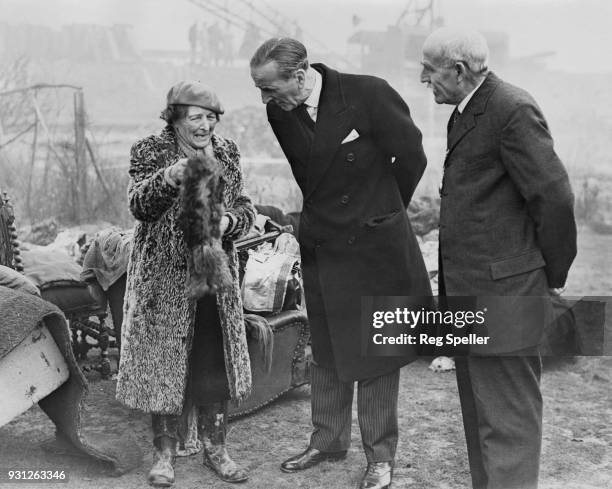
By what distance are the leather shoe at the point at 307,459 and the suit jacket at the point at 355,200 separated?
0.52 m

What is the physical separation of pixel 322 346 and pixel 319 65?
4.40 ft

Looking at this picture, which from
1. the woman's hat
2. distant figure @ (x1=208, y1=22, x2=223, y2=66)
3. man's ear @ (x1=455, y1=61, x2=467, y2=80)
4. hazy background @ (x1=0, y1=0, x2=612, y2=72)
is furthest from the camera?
distant figure @ (x1=208, y1=22, x2=223, y2=66)

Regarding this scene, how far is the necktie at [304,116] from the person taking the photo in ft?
11.0

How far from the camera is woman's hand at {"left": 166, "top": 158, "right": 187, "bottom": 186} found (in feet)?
9.83

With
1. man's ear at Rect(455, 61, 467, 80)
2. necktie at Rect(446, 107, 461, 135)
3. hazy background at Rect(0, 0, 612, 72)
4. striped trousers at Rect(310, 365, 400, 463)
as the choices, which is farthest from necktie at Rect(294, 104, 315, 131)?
hazy background at Rect(0, 0, 612, 72)

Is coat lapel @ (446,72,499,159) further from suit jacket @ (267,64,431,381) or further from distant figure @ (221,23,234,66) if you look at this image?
distant figure @ (221,23,234,66)

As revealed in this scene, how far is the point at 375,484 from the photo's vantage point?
340 centimetres

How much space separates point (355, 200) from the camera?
3.35 m

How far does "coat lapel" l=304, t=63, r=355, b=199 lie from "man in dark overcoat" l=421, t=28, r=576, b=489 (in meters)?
→ 0.52

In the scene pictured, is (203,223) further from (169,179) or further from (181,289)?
(181,289)

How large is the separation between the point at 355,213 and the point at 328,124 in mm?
424

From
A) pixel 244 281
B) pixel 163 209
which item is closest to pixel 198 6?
pixel 244 281

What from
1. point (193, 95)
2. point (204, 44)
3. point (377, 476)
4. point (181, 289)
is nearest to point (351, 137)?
point (193, 95)

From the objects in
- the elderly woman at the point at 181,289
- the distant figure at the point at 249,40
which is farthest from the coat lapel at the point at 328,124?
the distant figure at the point at 249,40
